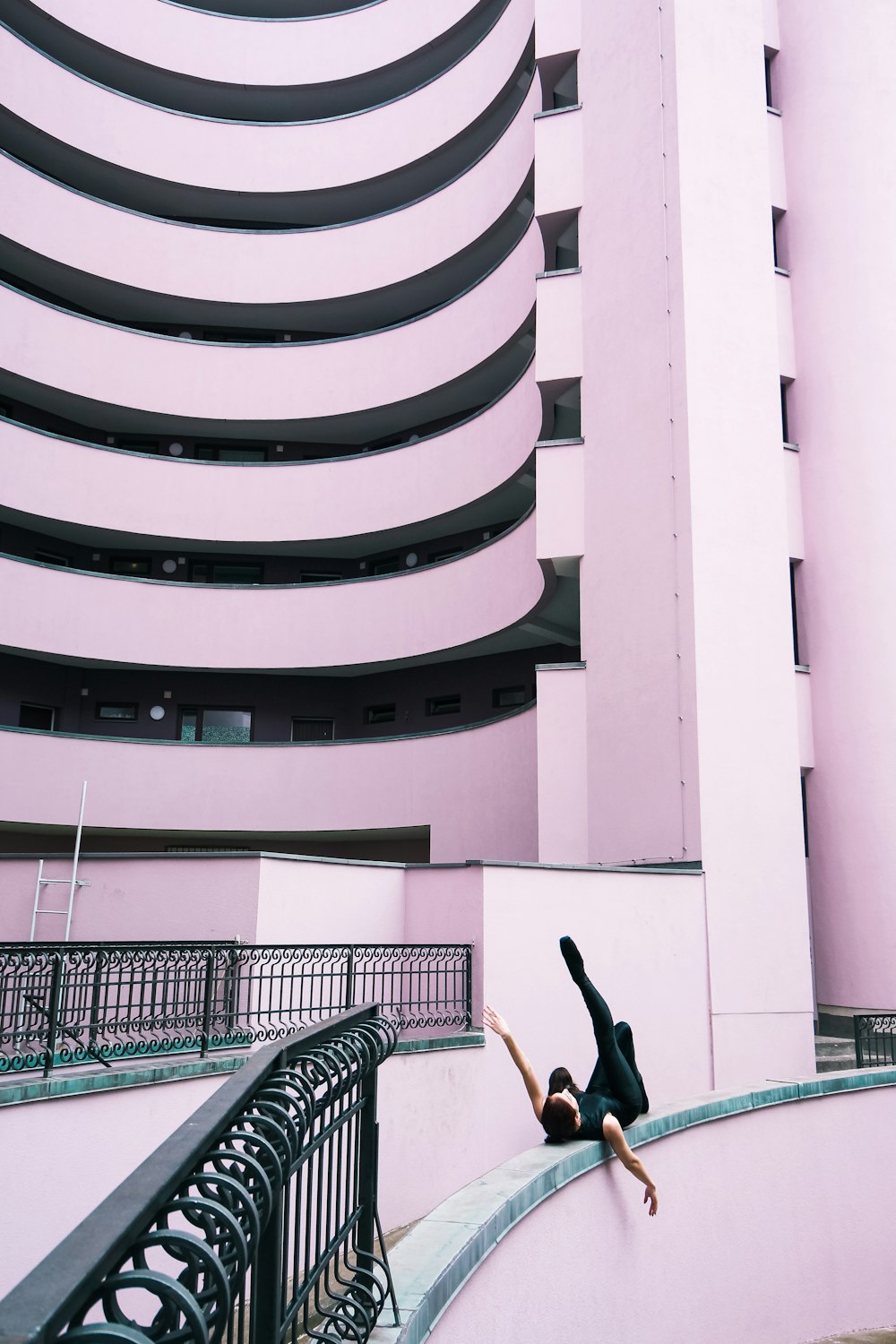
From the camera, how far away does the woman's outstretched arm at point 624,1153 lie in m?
7.41

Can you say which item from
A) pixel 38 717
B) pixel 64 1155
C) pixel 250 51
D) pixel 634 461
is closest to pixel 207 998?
pixel 64 1155

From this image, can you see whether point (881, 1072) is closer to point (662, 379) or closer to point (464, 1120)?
point (464, 1120)

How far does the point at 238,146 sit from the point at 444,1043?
74.8ft

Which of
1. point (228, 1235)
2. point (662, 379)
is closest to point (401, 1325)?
point (228, 1235)

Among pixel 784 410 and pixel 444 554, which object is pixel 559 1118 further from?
pixel 444 554

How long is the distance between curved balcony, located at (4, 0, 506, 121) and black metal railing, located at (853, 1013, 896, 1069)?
74.2 feet

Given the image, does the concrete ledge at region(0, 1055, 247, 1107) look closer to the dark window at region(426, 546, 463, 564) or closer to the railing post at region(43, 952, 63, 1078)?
the railing post at region(43, 952, 63, 1078)

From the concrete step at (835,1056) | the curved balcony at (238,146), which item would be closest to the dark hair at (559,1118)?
the concrete step at (835,1056)

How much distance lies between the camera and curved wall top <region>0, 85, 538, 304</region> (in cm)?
2480

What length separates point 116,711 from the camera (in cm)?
2631

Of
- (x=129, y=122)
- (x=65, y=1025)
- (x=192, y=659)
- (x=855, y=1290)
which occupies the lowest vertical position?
(x=855, y=1290)

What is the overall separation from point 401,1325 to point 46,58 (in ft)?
91.5

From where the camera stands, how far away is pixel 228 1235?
2523 mm

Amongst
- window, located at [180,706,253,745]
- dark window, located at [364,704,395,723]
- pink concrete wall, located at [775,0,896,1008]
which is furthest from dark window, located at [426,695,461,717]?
pink concrete wall, located at [775,0,896,1008]
